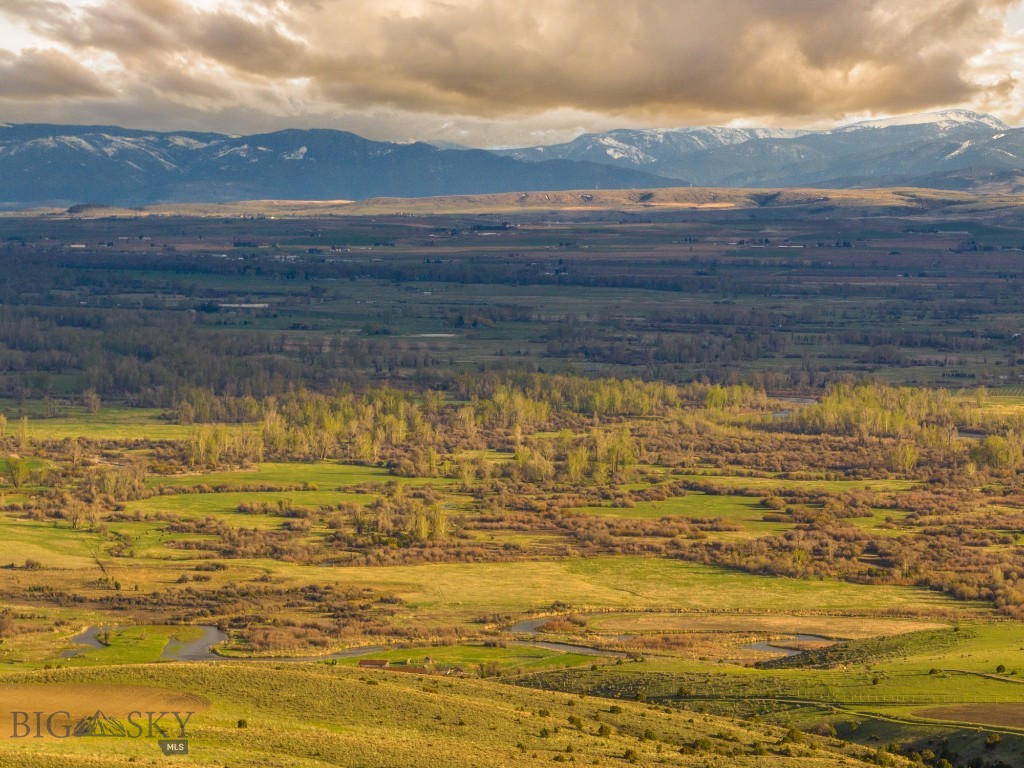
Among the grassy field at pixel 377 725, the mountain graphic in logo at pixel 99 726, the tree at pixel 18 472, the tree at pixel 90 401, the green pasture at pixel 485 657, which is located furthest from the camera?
the tree at pixel 90 401

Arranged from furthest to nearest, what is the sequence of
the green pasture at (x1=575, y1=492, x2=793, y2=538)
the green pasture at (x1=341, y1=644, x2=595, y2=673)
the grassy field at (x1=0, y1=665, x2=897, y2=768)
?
1. the green pasture at (x1=575, y1=492, x2=793, y2=538)
2. the green pasture at (x1=341, y1=644, x2=595, y2=673)
3. the grassy field at (x1=0, y1=665, x2=897, y2=768)

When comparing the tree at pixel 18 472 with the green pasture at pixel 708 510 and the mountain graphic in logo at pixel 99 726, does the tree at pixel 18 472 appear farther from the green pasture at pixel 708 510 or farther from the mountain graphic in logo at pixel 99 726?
the mountain graphic in logo at pixel 99 726

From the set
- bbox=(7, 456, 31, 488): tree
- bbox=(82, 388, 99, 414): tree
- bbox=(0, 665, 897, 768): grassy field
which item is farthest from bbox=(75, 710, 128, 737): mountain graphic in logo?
bbox=(82, 388, 99, 414): tree

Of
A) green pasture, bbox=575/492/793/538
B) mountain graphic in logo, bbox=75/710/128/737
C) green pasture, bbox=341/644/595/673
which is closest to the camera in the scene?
mountain graphic in logo, bbox=75/710/128/737

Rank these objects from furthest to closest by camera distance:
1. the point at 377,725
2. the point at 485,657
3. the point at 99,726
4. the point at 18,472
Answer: the point at 18,472
the point at 485,657
the point at 377,725
the point at 99,726

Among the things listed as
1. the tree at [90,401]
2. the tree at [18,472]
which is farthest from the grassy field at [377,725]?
the tree at [90,401]

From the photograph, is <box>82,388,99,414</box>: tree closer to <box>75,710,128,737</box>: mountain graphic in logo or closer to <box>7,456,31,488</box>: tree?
<box>7,456,31,488</box>: tree

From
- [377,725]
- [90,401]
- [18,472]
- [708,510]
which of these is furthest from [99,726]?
[90,401]

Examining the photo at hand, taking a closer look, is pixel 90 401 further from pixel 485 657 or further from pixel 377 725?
pixel 377 725

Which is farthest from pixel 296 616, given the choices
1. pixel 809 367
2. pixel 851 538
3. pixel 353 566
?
pixel 809 367
